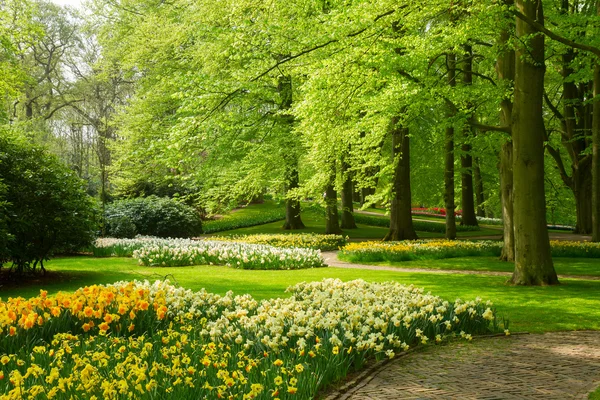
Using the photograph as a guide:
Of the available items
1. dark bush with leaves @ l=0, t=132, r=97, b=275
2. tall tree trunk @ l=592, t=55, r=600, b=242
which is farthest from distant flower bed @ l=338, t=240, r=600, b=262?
dark bush with leaves @ l=0, t=132, r=97, b=275

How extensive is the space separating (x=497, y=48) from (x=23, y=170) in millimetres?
10693

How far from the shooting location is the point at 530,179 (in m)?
10.6

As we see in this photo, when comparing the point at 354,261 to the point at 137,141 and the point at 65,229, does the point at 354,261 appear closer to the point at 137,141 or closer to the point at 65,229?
the point at 65,229

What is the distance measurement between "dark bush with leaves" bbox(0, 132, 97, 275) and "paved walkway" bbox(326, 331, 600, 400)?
7.91m

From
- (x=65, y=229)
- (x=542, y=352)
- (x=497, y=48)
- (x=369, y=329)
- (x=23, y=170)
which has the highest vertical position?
(x=497, y=48)

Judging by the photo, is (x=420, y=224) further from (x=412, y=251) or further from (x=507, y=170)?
(x=507, y=170)

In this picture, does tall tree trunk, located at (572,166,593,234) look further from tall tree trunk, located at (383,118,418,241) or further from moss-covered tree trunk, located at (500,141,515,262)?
moss-covered tree trunk, located at (500,141,515,262)

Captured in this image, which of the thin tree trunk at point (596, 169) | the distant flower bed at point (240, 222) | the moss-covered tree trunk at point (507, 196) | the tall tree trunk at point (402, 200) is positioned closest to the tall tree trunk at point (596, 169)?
the thin tree trunk at point (596, 169)

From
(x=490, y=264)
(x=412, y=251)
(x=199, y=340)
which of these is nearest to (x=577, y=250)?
(x=490, y=264)

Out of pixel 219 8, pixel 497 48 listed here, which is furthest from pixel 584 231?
pixel 219 8

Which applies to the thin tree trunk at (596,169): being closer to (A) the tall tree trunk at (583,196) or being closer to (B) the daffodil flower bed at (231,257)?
(A) the tall tree trunk at (583,196)

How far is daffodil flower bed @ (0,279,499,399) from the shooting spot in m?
3.91

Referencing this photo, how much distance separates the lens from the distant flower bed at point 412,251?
54.0 feet

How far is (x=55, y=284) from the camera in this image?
1071 centimetres
